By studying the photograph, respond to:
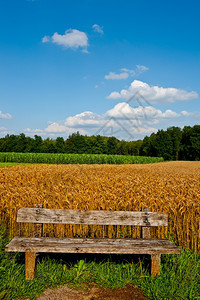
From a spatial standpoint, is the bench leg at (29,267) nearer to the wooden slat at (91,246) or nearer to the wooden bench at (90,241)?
the wooden bench at (90,241)

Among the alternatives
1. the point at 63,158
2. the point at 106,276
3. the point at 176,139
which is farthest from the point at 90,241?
the point at 176,139

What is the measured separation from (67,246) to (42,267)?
69cm

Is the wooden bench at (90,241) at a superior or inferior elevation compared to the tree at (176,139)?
inferior

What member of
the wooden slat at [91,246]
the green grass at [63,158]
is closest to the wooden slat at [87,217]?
the wooden slat at [91,246]

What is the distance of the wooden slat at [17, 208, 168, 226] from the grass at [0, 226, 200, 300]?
2.05ft

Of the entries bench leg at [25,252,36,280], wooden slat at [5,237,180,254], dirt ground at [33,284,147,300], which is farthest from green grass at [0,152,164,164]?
dirt ground at [33,284,147,300]

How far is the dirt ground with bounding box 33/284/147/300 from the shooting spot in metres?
3.15

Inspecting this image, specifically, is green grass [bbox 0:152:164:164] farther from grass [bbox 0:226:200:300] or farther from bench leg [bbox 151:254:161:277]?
bench leg [bbox 151:254:161:277]

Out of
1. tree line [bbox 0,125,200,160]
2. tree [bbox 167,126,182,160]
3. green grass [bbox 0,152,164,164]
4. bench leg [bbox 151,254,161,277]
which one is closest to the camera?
bench leg [bbox 151,254,161,277]

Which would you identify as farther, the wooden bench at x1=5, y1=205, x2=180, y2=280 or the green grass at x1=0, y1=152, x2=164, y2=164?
the green grass at x1=0, y1=152, x2=164, y2=164

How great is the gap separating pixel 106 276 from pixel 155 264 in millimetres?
761

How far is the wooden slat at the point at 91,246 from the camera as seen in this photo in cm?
346

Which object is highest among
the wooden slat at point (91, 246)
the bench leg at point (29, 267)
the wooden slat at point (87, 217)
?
the wooden slat at point (87, 217)

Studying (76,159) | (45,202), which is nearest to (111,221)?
(45,202)
